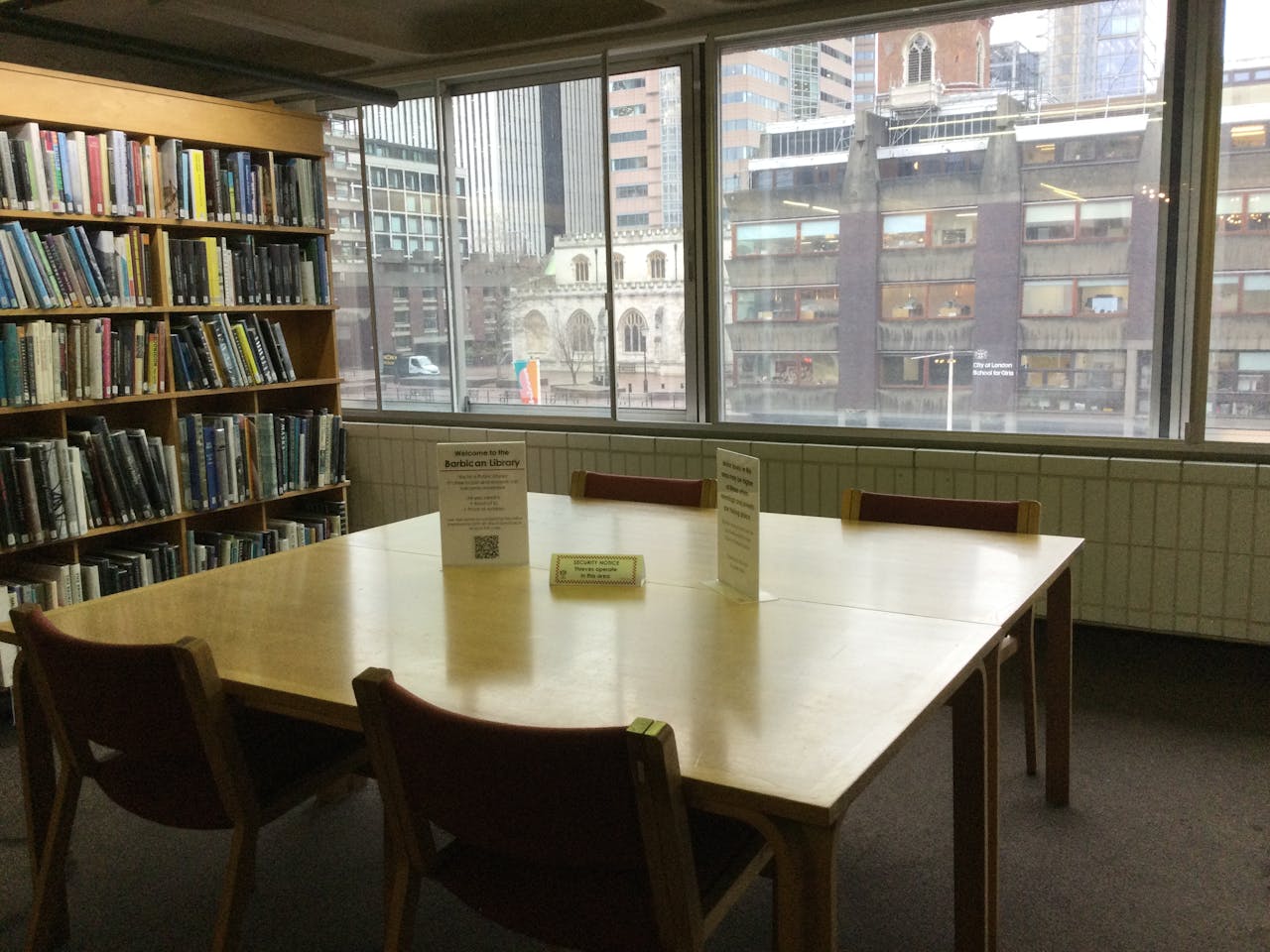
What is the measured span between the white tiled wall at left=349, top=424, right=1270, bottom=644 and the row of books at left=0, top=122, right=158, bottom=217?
2297mm

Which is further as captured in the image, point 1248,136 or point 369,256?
point 369,256

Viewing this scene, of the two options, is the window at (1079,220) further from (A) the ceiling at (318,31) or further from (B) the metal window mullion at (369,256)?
(B) the metal window mullion at (369,256)

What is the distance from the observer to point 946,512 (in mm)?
2773

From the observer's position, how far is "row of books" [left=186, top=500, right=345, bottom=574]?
438 cm

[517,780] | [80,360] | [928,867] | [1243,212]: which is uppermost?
[1243,212]

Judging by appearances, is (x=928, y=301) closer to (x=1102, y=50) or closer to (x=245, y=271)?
(x=1102, y=50)

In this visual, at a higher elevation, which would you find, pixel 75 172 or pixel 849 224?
pixel 75 172

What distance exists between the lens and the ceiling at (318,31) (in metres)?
4.15

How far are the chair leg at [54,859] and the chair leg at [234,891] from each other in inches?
15.5

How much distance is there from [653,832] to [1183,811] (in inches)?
80.1

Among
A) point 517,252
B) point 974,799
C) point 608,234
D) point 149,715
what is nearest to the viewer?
point 149,715

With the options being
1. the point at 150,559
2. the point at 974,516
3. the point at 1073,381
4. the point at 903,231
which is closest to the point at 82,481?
the point at 150,559

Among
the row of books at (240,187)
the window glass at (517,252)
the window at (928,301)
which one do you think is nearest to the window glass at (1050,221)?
the window at (928,301)

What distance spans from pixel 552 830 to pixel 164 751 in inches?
31.9
